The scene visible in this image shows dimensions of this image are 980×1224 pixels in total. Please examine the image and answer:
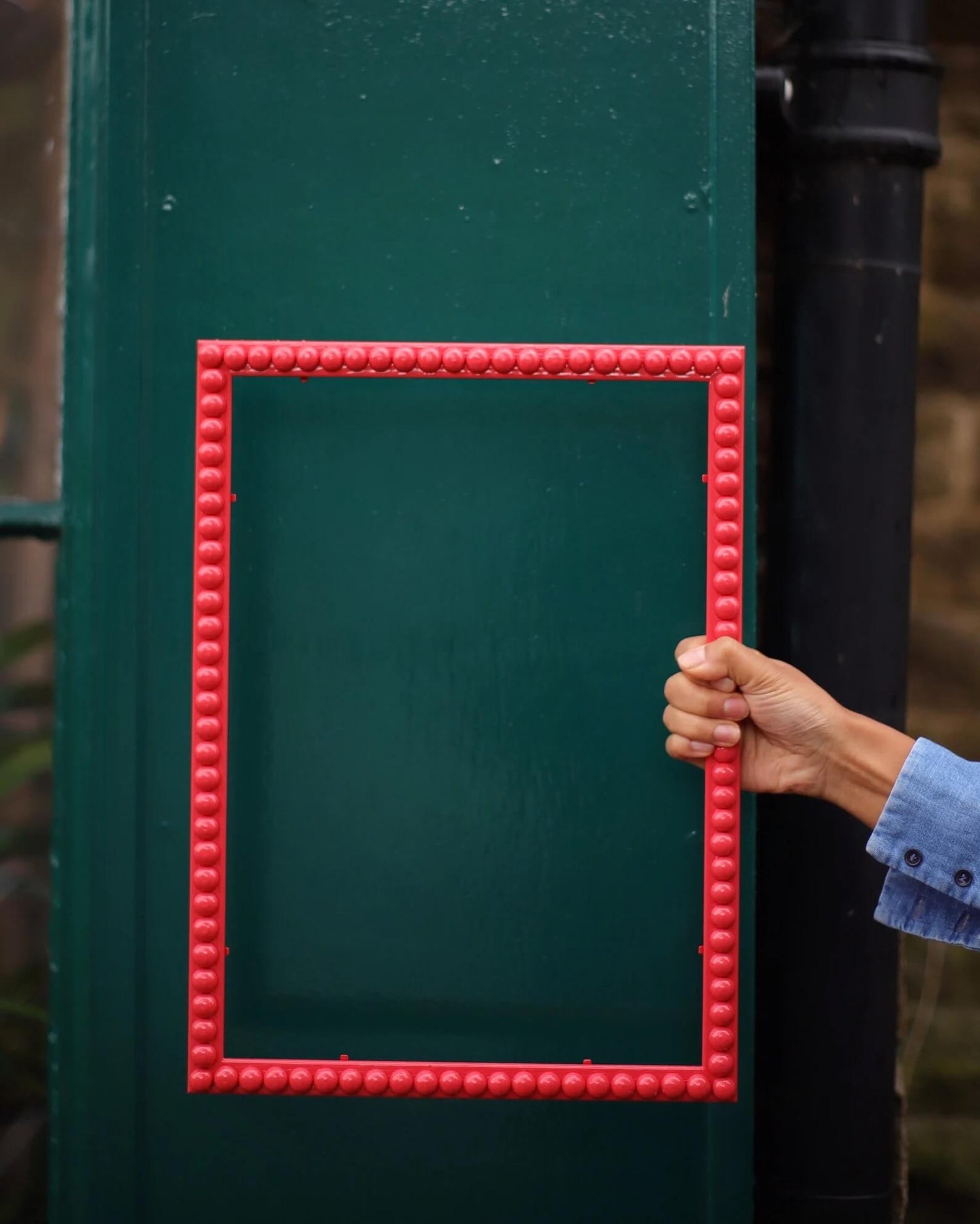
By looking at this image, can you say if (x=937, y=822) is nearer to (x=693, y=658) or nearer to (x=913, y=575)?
(x=693, y=658)

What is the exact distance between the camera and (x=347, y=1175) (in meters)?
1.32

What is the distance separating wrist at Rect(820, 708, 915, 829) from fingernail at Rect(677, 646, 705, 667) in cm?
17

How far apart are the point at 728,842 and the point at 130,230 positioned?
3.52 feet

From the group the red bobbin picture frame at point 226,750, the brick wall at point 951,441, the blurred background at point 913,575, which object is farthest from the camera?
the brick wall at point 951,441

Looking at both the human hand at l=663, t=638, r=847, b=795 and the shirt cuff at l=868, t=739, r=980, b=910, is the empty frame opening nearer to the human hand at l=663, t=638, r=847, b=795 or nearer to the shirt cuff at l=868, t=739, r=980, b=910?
the human hand at l=663, t=638, r=847, b=795

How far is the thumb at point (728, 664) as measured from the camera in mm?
1185

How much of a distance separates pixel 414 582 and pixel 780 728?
0.49 metres

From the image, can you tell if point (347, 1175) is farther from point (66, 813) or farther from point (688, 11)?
point (688, 11)

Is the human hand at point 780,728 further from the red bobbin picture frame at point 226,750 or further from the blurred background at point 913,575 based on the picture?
the blurred background at point 913,575

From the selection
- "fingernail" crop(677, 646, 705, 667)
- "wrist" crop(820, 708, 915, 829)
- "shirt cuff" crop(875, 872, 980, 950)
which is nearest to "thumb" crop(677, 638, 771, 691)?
"fingernail" crop(677, 646, 705, 667)

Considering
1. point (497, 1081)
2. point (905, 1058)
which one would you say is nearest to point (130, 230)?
point (497, 1081)

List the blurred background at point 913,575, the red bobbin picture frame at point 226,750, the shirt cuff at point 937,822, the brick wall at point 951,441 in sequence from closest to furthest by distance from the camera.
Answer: the shirt cuff at point 937,822
the red bobbin picture frame at point 226,750
the blurred background at point 913,575
the brick wall at point 951,441

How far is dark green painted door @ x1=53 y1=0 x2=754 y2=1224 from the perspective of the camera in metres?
1.31

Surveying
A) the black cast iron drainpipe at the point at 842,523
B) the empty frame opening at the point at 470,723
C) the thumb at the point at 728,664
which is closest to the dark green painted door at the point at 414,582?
the empty frame opening at the point at 470,723
